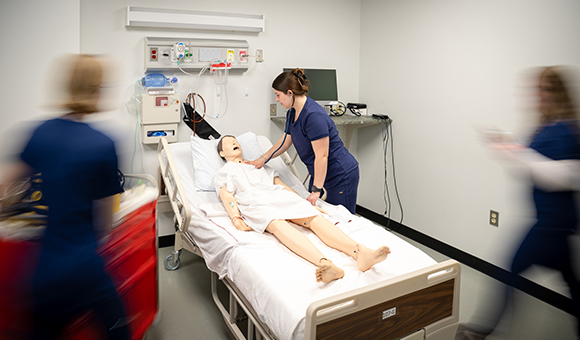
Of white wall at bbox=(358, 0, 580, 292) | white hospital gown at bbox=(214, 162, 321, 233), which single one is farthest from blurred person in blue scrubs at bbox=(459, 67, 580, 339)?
white hospital gown at bbox=(214, 162, 321, 233)

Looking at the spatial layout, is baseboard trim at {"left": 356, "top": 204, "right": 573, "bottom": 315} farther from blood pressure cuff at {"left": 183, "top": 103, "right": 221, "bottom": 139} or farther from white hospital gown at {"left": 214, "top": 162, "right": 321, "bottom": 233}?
blood pressure cuff at {"left": 183, "top": 103, "right": 221, "bottom": 139}

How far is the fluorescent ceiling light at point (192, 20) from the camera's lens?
299 cm

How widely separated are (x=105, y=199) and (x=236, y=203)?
1246mm

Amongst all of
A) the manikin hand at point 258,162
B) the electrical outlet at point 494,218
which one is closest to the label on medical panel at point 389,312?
the manikin hand at point 258,162

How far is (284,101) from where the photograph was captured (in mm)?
2600

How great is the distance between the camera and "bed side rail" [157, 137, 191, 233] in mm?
2338

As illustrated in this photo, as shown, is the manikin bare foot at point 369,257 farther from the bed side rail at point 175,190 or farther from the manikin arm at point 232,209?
the bed side rail at point 175,190

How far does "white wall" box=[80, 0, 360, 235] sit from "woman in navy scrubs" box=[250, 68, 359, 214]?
88 centimetres

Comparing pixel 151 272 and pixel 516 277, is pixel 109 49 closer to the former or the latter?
pixel 151 272

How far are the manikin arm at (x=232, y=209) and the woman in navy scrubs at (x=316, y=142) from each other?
0.48 m

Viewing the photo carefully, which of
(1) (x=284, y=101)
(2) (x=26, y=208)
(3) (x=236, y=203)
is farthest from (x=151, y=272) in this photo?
(1) (x=284, y=101)

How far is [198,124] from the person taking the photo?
337cm

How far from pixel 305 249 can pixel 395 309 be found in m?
0.53

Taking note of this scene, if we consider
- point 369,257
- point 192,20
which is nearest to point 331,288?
point 369,257
